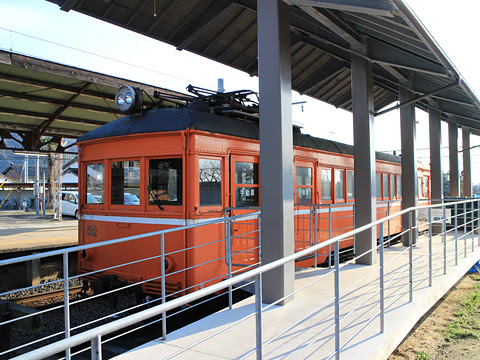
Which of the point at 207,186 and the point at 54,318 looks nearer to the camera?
the point at 207,186

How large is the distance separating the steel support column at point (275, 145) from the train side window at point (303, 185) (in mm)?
2675

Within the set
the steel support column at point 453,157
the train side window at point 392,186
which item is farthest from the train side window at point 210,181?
the steel support column at point 453,157

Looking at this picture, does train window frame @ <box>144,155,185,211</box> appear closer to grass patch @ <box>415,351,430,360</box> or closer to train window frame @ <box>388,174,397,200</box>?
grass patch @ <box>415,351,430,360</box>

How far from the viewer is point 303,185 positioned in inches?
300

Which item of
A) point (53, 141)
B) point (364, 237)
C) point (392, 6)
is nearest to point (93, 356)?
point (392, 6)

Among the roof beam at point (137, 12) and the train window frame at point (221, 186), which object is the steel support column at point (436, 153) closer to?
the train window frame at point (221, 186)

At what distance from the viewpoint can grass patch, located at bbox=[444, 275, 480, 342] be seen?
493cm

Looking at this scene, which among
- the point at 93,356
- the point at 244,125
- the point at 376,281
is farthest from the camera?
the point at 244,125

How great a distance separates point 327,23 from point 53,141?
11396 mm

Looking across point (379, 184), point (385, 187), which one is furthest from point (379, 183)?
point (385, 187)

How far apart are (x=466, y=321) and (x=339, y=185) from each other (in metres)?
4.14

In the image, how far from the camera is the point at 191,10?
686 cm

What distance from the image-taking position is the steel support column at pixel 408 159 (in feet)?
29.0

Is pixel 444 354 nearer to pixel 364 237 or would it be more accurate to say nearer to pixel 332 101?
pixel 364 237
